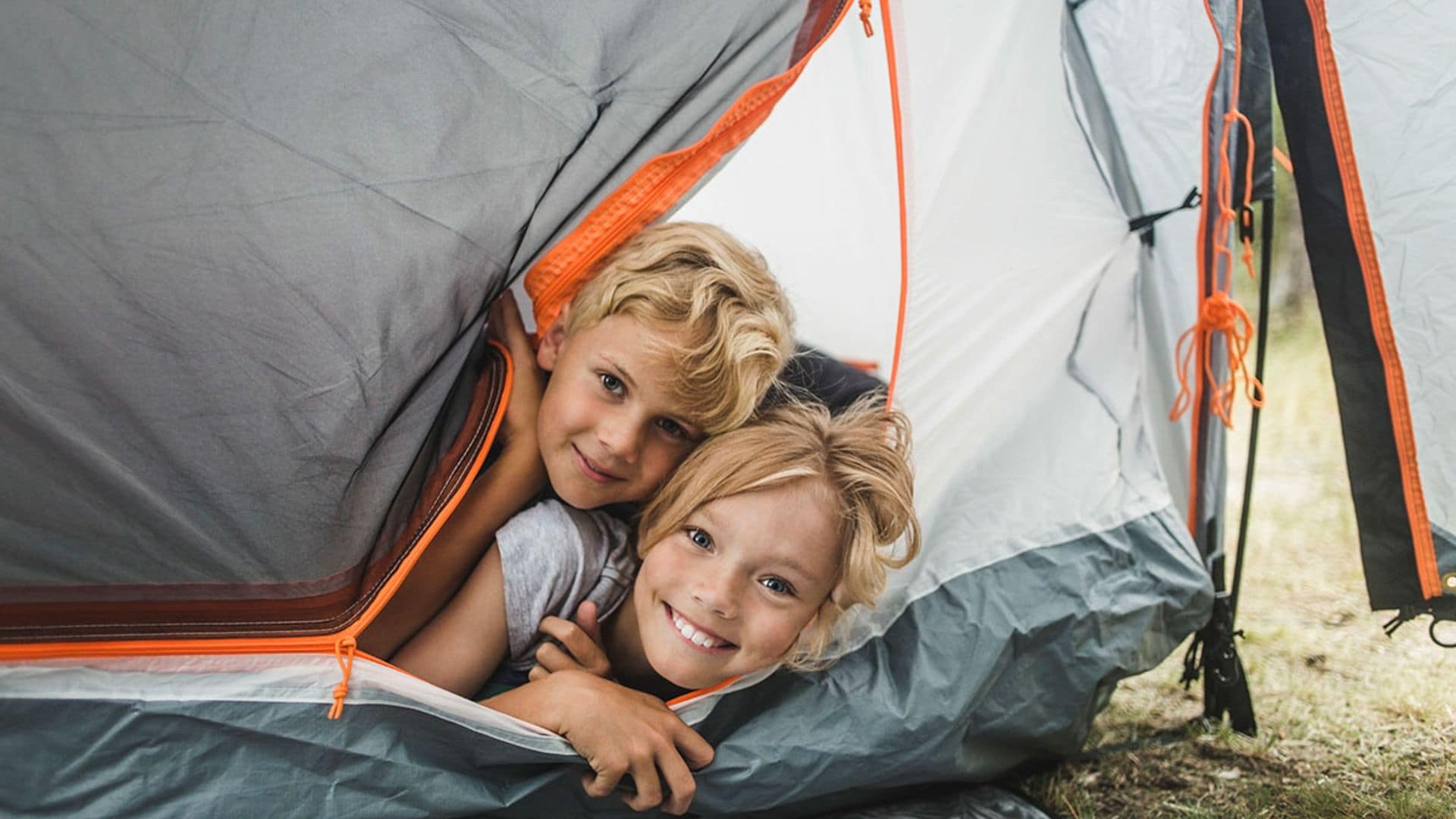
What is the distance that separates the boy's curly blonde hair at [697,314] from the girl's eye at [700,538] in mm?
123

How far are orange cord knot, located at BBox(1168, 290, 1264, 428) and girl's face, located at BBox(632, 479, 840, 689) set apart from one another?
692mm

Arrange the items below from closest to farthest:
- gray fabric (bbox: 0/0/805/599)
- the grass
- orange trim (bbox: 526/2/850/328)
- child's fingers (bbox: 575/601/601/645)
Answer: gray fabric (bbox: 0/0/805/599), orange trim (bbox: 526/2/850/328), child's fingers (bbox: 575/601/601/645), the grass

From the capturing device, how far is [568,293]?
4.50 ft

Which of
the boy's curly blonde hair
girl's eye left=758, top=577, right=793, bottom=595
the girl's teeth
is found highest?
the boy's curly blonde hair

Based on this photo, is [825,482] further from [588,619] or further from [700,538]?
[588,619]

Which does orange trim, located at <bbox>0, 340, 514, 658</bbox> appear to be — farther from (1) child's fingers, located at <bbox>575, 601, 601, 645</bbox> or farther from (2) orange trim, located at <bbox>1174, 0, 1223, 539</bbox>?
(2) orange trim, located at <bbox>1174, 0, 1223, 539</bbox>

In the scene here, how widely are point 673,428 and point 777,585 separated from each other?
233 mm

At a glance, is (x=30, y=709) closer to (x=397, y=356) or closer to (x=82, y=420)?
(x=82, y=420)

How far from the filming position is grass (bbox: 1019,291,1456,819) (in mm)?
1432

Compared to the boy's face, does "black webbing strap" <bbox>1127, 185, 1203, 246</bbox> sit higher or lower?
higher

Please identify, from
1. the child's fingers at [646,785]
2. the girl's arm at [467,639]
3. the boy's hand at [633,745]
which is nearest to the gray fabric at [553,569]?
the girl's arm at [467,639]

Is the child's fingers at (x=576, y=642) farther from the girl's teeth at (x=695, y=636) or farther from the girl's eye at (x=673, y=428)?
the girl's eye at (x=673, y=428)

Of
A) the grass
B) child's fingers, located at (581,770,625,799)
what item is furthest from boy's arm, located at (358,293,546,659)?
the grass

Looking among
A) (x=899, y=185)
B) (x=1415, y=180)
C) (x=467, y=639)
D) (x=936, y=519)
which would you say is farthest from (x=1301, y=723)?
(x=467, y=639)
